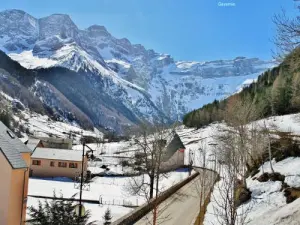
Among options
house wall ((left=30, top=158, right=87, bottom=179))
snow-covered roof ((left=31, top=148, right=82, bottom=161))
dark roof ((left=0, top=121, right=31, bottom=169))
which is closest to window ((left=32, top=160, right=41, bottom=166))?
house wall ((left=30, top=158, right=87, bottom=179))

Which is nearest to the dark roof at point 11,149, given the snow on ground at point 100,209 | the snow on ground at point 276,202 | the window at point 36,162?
the snow on ground at point 100,209

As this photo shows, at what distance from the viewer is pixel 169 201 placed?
3891 cm

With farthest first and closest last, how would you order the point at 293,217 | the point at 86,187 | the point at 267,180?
the point at 86,187 < the point at 267,180 < the point at 293,217

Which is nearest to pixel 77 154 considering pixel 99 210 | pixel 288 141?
pixel 99 210

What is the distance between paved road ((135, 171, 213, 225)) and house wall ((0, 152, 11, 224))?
9528 millimetres

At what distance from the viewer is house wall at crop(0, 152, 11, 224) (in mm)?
25028

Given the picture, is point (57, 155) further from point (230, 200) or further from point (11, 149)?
point (230, 200)

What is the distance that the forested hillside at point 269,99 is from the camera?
57.3 ft

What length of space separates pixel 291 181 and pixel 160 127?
16460mm

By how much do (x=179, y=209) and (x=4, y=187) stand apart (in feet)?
55.6

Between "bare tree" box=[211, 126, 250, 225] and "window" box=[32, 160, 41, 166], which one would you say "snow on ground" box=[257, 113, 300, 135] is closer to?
"bare tree" box=[211, 126, 250, 225]

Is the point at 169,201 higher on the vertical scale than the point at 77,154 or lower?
lower

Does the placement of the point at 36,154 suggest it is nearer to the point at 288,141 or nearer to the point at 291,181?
the point at 288,141

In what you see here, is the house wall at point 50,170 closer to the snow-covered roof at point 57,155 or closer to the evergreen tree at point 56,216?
the snow-covered roof at point 57,155
